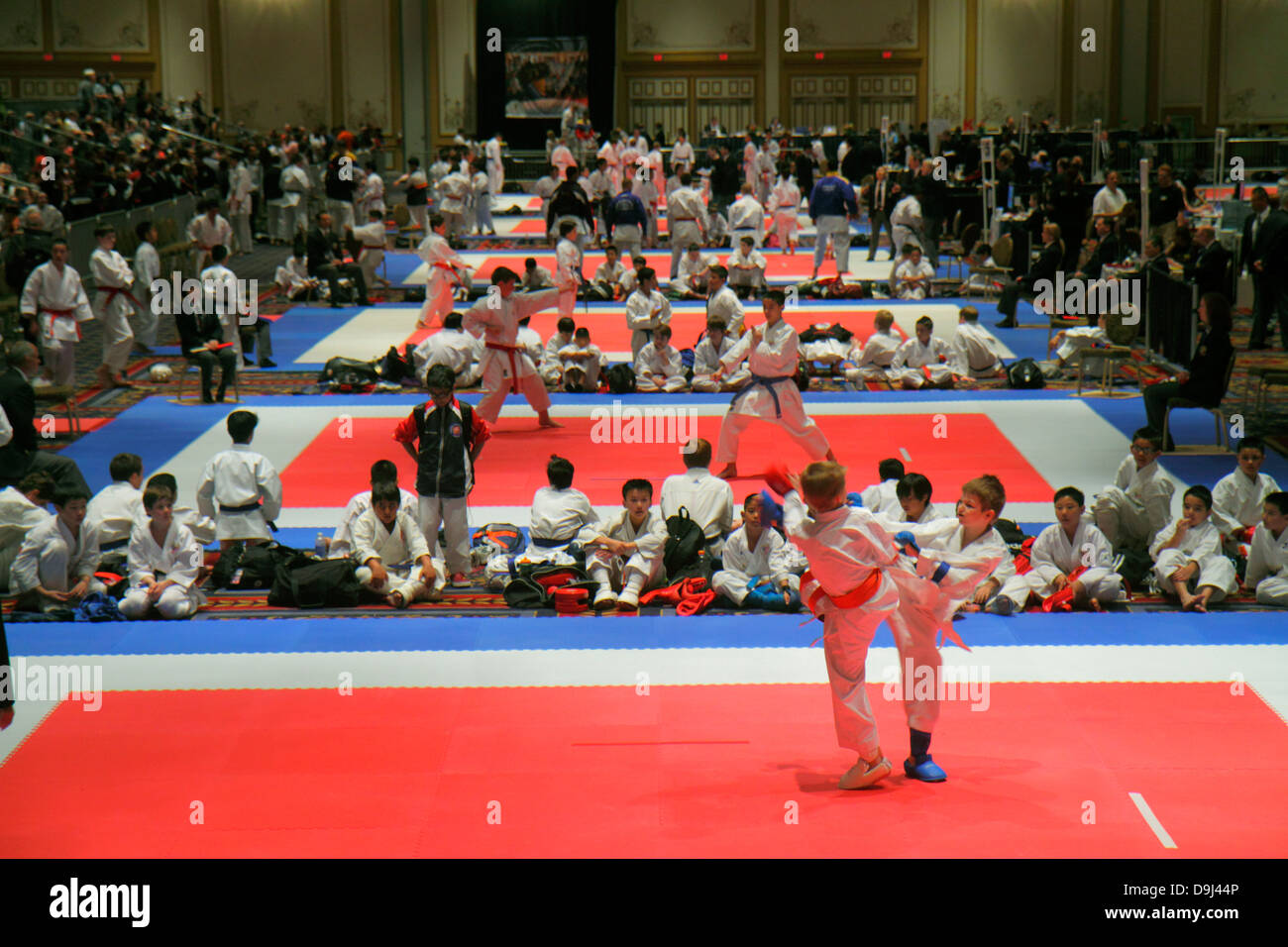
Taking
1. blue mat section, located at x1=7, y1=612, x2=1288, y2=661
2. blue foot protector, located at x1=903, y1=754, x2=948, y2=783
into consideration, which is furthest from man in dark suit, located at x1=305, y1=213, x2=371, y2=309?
blue foot protector, located at x1=903, y1=754, x2=948, y2=783

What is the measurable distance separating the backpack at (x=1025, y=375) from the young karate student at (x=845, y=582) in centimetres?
1037

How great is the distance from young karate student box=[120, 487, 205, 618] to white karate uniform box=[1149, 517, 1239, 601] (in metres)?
6.46

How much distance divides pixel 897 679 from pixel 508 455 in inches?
249

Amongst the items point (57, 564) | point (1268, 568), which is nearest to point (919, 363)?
point (1268, 568)

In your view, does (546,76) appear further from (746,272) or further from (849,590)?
(849,590)

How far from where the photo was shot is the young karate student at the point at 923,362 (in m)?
16.6

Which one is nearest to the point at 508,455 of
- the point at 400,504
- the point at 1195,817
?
the point at 400,504

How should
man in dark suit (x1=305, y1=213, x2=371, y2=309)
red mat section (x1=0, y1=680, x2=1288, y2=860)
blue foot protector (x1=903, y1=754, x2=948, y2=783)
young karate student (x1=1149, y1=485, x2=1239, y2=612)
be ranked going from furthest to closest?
man in dark suit (x1=305, y1=213, x2=371, y2=309), young karate student (x1=1149, y1=485, x2=1239, y2=612), blue foot protector (x1=903, y1=754, x2=948, y2=783), red mat section (x1=0, y1=680, x2=1288, y2=860)

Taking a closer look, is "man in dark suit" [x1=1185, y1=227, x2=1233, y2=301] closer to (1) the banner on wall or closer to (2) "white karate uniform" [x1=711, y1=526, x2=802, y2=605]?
(2) "white karate uniform" [x1=711, y1=526, x2=802, y2=605]

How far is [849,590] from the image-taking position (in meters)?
6.37

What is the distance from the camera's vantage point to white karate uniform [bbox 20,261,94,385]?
1527 cm

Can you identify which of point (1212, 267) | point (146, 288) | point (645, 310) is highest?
point (1212, 267)

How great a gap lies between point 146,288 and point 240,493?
998cm

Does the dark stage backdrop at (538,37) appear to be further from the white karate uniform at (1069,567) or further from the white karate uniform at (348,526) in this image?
the white karate uniform at (1069,567)
